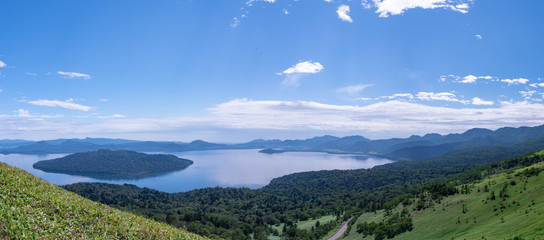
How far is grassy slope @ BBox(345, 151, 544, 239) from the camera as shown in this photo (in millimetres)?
24312

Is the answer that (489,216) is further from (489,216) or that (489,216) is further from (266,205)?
(266,205)

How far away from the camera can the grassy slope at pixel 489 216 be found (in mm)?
24312

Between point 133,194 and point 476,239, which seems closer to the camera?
point 476,239

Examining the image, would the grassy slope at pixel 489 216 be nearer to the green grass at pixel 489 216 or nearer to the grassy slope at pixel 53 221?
the green grass at pixel 489 216

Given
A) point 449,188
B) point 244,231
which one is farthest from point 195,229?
point 449,188

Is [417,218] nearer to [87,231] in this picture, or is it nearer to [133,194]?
[87,231]

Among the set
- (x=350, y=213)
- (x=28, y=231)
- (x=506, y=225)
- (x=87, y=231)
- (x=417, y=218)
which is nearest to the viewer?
(x=28, y=231)

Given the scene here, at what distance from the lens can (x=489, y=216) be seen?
113ft

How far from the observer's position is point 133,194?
177 metres

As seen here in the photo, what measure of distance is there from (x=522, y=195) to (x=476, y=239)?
51.3 ft

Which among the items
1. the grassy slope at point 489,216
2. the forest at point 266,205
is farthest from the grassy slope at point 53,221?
the grassy slope at point 489,216

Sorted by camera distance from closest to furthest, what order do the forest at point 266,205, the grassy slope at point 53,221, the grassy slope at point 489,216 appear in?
1. the grassy slope at point 53,221
2. the grassy slope at point 489,216
3. the forest at point 266,205

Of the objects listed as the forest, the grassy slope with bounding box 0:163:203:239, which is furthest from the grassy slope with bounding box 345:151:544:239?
the grassy slope with bounding box 0:163:203:239

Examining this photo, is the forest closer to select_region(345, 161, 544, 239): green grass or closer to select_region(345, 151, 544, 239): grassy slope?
select_region(345, 151, 544, 239): grassy slope
